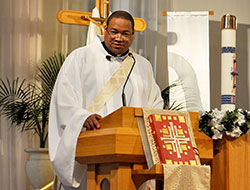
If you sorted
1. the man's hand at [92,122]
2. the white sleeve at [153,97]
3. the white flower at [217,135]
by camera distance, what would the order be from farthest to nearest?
the white sleeve at [153,97]
the white flower at [217,135]
the man's hand at [92,122]

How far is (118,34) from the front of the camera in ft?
11.8

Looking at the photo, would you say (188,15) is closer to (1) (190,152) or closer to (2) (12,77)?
(2) (12,77)

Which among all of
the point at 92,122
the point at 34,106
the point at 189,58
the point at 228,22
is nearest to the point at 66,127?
the point at 92,122

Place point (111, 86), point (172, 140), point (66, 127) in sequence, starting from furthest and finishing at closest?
point (111, 86) → point (66, 127) → point (172, 140)

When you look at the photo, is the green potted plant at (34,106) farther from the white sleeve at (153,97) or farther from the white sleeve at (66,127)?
the white sleeve at (66,127)

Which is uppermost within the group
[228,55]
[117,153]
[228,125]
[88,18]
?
[88,18]

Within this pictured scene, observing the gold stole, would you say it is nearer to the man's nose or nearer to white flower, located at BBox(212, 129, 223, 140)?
the man's nose

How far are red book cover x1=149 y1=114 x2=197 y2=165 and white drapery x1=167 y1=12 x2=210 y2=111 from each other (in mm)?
2801

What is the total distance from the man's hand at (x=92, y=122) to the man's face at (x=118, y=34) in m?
0.78

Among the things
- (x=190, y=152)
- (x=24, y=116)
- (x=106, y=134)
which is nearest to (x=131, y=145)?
(x=106, y=134)

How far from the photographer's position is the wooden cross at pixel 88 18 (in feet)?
15.9

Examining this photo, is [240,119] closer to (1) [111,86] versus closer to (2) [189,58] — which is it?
(1) [111,86]

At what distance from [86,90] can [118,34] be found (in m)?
0.43

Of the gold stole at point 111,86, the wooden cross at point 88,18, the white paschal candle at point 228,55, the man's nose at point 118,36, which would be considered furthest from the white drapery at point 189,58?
the man's nose at point 118,36
